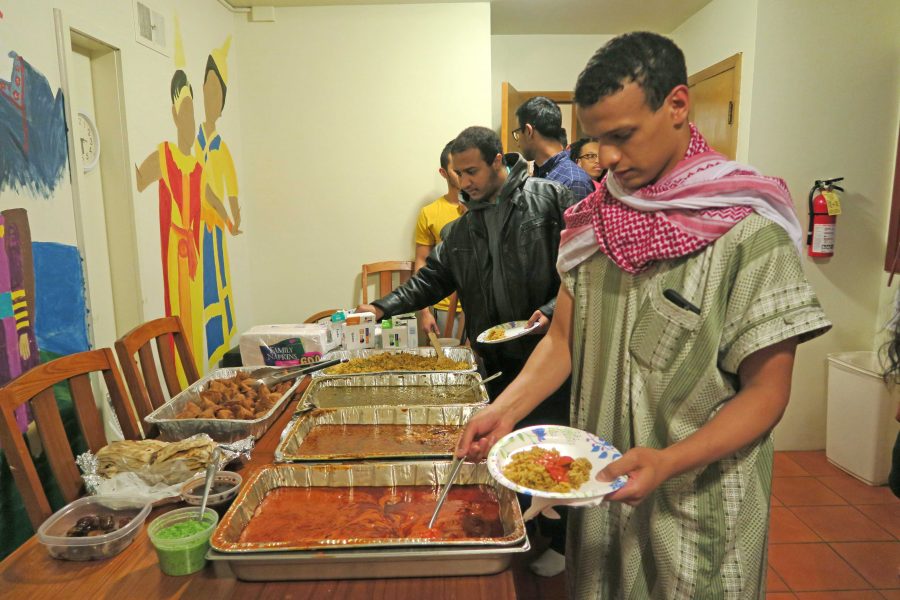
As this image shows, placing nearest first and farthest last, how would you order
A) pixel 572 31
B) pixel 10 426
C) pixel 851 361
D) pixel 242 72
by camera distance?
pixel 10 426 < pixel 851 361 < pixel 242 72 < pixel 572 31

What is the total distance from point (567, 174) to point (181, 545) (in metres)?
1.97

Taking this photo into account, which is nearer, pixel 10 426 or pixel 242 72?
pixel 10 426

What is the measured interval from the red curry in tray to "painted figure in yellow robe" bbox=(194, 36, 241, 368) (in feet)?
7.06

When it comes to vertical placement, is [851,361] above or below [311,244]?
below

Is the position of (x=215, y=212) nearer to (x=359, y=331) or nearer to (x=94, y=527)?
(x=359, y=331)

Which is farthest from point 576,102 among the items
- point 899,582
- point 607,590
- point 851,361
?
point 851,361

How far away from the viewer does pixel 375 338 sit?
2475 millimetres

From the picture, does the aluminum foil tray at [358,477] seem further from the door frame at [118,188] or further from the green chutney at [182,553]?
the door frame at [118,188]

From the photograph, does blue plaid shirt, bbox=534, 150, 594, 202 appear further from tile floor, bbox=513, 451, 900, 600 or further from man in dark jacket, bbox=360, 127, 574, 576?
tile floor, bbox=513, 451, 900, 600

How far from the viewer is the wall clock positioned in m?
2.23

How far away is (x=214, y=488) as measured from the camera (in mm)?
1190

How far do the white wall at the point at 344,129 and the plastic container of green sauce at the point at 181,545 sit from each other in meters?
2.91

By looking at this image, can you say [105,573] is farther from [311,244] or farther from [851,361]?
[851,361]

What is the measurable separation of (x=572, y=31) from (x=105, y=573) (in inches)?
173
